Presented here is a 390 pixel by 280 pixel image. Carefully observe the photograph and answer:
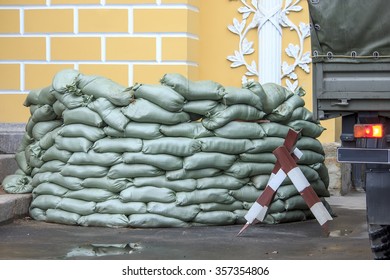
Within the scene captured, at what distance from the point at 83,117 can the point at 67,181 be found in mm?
601

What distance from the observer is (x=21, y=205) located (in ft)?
31.9

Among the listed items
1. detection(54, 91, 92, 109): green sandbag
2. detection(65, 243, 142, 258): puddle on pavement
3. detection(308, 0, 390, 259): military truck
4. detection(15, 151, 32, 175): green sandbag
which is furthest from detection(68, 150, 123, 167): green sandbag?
detection(308, 0, 390, 259): military truck

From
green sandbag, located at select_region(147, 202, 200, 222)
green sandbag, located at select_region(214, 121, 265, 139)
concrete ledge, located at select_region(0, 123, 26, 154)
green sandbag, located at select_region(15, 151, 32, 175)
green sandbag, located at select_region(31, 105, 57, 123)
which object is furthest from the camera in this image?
concrete ledge, located at select_region(0, 123, 26, 154)

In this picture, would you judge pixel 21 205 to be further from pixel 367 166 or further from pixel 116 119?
pixel 367 166

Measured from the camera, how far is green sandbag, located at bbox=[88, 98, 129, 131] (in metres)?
9.23

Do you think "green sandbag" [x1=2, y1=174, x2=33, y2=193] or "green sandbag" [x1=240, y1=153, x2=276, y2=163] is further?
"green sandbag" [x1=2, y1=174, x2=33, y2=193]

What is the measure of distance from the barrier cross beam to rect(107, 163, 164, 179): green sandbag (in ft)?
3.04

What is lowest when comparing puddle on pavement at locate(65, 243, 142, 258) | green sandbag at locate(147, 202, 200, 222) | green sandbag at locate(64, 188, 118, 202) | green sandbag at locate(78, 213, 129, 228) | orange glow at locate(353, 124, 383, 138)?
puddle on pavement at locate(65, 243, 142, 258)

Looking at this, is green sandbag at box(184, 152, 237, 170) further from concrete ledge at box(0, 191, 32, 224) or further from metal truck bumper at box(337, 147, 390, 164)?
metal truck bumper at box(337, 147, 390, 164)

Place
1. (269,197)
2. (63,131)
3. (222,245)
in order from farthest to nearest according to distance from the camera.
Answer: (63,131)
(269,197)
(222,245)

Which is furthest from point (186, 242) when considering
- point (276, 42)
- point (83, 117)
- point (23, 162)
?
point (276, 42)

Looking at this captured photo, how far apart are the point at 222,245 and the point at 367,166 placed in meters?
1.81

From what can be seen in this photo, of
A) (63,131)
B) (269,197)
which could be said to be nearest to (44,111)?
(63,131)

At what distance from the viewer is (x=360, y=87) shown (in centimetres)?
691
